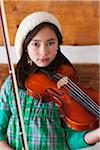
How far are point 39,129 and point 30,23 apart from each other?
317mm

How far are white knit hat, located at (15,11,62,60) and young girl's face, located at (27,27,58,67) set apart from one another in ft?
0.08

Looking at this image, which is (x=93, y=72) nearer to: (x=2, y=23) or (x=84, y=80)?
(x=84, y=80)

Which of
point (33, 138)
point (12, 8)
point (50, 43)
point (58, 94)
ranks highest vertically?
point (12, 8)

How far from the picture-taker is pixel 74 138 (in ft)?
4.82

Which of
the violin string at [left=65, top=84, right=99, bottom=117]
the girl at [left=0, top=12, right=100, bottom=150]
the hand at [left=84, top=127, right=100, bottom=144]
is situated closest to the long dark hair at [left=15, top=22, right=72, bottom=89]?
the girl at [left=0, top=12, right=100, bottom=150]

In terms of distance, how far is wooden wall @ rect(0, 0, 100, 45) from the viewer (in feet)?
4.89

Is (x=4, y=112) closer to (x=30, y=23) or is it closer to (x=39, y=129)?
(x=39, y=129)

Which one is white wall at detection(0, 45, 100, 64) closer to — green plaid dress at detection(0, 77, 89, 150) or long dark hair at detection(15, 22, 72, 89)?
long dark hair at detection(15, 22, 72, 89)

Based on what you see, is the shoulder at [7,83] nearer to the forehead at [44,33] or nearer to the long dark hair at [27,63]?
the long dark hair at [27,63]

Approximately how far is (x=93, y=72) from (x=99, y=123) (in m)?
0.16

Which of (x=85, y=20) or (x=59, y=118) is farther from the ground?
(x=85, y=20)

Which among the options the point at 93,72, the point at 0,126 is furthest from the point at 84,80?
the point at 0,126

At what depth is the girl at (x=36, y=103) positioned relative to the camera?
57.7 inches

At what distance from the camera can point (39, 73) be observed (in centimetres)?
148
